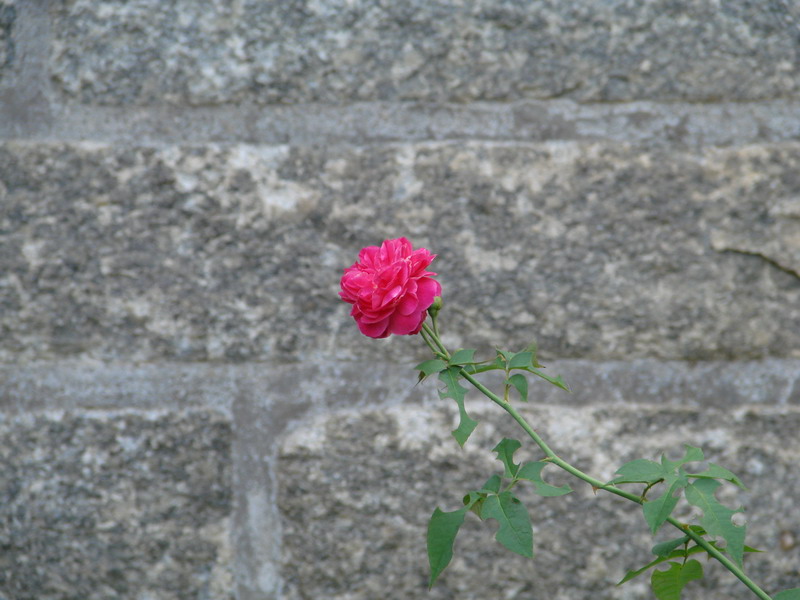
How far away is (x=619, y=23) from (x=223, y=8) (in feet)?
1.23

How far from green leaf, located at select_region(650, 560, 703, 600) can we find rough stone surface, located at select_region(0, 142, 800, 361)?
303 mm

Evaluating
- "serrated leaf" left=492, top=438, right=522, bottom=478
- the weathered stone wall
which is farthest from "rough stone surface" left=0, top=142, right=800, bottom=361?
"serrated leaf" left=492, top=438, right=522, bottom=478

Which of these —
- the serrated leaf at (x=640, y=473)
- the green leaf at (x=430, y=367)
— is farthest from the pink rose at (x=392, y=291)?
the serrated leaf at (x=640, y=473)

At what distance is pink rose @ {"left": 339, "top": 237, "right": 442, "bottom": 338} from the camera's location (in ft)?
1.32

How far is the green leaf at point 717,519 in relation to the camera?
1.24 feet

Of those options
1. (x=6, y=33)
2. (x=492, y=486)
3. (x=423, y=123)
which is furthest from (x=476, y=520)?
(x=6, y=33)

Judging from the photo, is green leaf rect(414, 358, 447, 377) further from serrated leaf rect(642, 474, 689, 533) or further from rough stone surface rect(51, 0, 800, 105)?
rough stone surface rect(51, 0, 800, 105)

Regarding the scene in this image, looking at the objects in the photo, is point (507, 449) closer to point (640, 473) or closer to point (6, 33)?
point (640, 473)

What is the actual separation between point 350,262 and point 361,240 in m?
0.02

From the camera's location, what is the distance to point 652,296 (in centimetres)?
70

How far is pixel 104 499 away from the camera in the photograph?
2.25 ft

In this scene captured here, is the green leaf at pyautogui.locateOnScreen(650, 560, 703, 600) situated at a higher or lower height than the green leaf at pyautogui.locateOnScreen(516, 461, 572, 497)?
lower

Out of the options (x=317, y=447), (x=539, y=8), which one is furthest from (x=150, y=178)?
(x=539, y=8)

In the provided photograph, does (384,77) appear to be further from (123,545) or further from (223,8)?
(123,545)
